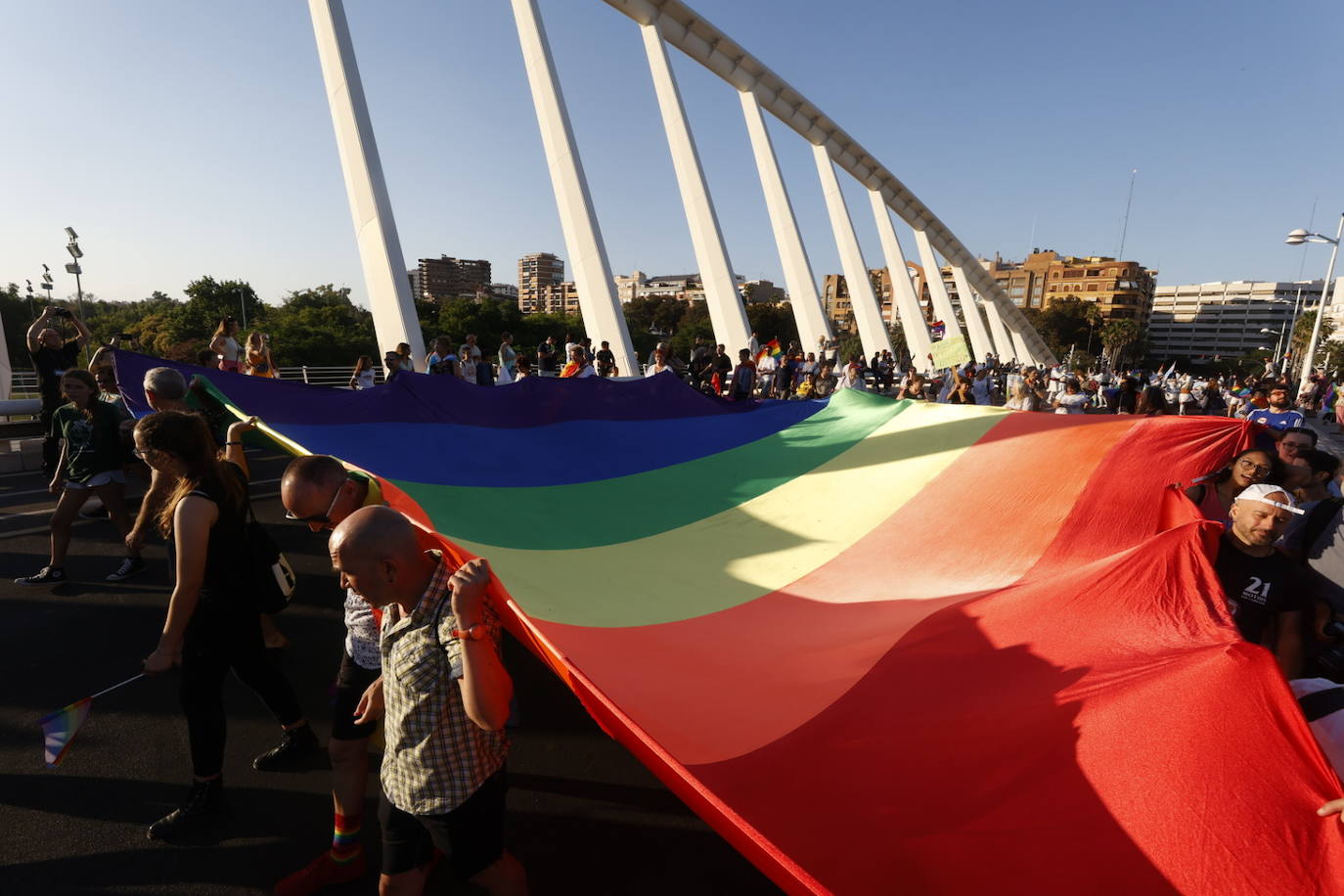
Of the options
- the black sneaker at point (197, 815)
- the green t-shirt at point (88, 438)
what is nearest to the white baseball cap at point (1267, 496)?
the black sneaker at point (197, 815)

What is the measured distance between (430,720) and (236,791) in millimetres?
1931

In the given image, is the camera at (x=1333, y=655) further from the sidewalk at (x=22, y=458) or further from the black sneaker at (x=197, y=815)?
the sidewalk at (x=22, y=458)

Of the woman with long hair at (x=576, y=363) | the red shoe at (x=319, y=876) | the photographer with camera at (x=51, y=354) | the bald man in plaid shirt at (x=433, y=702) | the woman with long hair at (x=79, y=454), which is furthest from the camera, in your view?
the woman with long hair at (x=576, y=363)

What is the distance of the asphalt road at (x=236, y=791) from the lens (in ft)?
7.96

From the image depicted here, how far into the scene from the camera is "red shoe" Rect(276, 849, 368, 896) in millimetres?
2291

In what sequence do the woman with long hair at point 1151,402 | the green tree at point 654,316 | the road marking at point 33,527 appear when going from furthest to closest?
the green tree at point 654,316, the road marking at point 33,527, the woman with long hair at point 1151,402

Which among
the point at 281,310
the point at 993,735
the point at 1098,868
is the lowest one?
the point at 1098,868

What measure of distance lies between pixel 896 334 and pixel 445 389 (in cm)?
8946

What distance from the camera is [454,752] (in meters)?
1.70

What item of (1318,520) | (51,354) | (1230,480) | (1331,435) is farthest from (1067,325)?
(51,354)

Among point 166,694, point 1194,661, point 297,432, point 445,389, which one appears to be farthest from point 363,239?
point 1194,661

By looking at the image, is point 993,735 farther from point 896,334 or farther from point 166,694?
point 896,334

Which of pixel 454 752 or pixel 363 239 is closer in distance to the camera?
pixel 454 752

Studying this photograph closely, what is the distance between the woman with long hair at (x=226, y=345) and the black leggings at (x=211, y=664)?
610 cm
